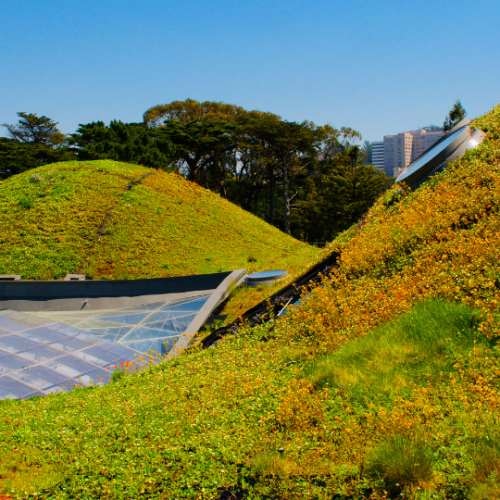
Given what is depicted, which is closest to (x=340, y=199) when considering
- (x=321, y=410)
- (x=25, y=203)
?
(x=25, y=203)

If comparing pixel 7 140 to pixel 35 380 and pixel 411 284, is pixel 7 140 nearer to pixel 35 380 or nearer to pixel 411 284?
pixel 35 380

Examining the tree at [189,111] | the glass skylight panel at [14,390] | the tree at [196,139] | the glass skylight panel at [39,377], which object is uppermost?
the tree at [189,111]

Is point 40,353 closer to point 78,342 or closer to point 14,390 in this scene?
point 78,342

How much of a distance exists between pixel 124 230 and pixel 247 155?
30.1 meters

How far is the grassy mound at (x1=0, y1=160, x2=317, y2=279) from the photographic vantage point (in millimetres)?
16031

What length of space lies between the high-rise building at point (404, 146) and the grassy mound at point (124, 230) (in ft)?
444

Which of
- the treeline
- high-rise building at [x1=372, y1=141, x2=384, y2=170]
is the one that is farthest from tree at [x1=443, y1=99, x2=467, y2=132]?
high-rise building at [x1=372, y1=141, x2=384, y2=170]

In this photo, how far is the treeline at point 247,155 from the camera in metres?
36.2

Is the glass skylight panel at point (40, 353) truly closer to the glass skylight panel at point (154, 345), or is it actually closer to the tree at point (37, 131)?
the glass skylight panel at point (154, 345)

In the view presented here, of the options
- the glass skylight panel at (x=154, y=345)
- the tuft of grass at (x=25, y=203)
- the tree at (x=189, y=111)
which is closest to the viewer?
the glass skylight panel at (x=154, y=345)

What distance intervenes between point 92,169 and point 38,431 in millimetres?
20804

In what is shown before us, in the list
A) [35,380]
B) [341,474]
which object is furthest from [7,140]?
[341,474]

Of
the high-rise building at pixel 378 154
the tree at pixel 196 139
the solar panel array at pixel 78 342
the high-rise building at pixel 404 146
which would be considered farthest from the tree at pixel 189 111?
the high-rise building at pixel 378 154

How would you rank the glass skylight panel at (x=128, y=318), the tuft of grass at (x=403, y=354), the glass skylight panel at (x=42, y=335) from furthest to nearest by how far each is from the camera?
the glass skylight panel at (x=128, y=318)
the glass skylight panel at (x=42, y=335)
the tuft of grass at (x=403, y=354)
